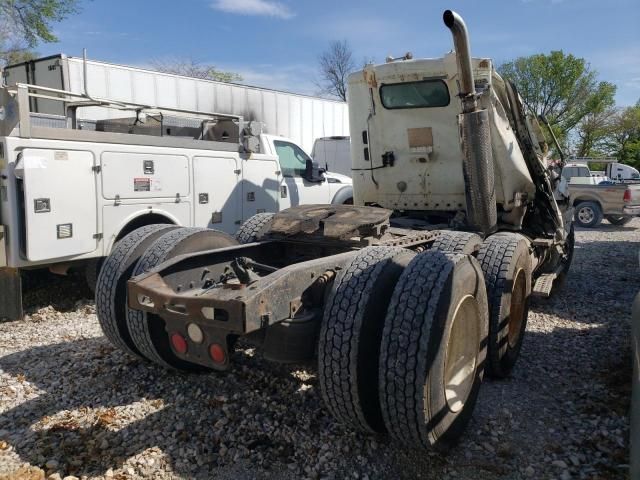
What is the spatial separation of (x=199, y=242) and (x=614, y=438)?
3.18 m

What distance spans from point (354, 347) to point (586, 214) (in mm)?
16161

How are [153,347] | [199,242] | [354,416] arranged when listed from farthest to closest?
[199,242], [153,347], [354,416]

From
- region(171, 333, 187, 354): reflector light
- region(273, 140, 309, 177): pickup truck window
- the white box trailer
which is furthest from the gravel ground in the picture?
the white box trailer

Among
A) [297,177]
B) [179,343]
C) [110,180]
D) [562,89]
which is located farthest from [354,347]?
[562,89]

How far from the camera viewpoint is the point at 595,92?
1818 inches

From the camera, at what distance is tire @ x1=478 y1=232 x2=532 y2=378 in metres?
4.21

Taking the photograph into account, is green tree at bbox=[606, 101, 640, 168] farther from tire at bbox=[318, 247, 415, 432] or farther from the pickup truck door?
tire at bbox=[318, 247, 415, 432]

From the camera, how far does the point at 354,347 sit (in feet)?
9.57

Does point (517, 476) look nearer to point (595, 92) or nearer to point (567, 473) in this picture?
point (567, 473)

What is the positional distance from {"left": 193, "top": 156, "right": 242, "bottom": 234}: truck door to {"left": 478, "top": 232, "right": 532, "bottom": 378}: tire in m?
4.09

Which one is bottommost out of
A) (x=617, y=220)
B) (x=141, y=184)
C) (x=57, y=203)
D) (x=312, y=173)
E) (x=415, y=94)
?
(x=617, y=220)

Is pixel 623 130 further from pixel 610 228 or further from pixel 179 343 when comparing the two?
pixel 179 343

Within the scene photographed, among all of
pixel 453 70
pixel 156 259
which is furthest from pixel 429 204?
pixel 156 259

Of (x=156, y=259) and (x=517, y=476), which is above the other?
(x=156, y=259)
